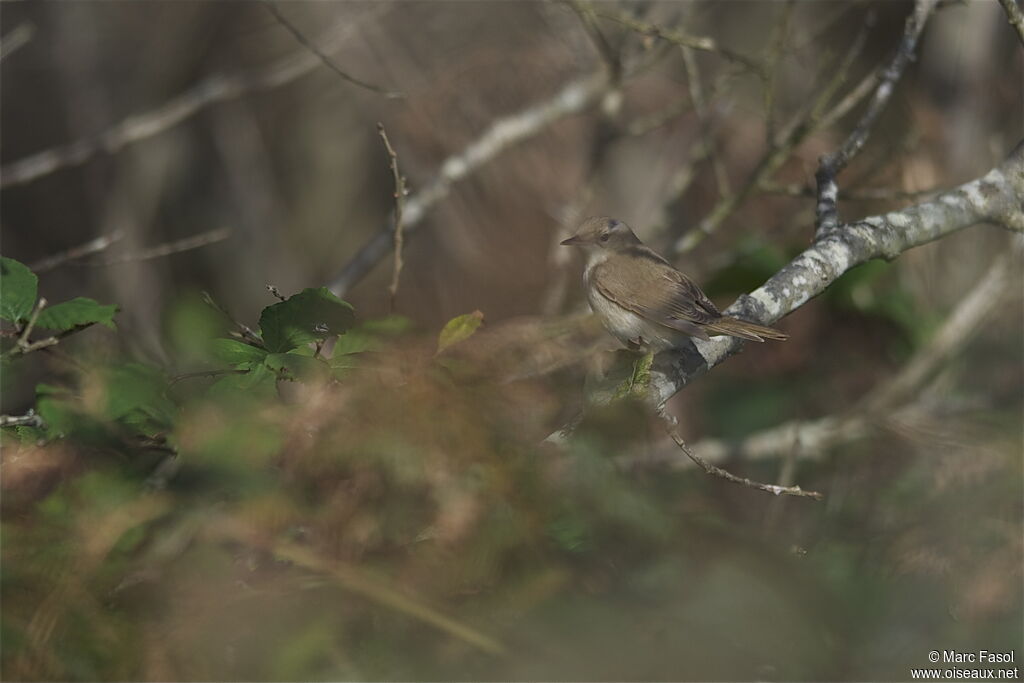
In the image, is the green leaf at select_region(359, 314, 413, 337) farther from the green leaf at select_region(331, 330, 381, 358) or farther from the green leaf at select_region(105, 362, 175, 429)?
the green leaf at select_region(105, 362, 175, 429)

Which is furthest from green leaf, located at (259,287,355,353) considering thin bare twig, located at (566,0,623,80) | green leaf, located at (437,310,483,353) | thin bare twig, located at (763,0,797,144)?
thin bare twig, located at (763,0,797,144)

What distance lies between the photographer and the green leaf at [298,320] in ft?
5.60

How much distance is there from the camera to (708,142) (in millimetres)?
4312

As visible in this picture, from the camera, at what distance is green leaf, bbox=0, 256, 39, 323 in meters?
1.67

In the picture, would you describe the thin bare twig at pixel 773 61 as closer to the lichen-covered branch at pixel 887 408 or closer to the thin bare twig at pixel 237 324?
the lichen-covered branch at pixel 887 408

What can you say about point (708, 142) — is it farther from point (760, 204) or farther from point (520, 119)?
point (760, 204)

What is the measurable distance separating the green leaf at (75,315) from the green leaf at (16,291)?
4 centimetres

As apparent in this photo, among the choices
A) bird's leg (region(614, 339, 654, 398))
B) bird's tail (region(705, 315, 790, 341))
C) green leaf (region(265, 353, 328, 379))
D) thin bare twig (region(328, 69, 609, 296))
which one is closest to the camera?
green leaf (region(265, 353, 328, 379))

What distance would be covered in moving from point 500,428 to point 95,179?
26.5 ft

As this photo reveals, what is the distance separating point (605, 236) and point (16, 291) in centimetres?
213

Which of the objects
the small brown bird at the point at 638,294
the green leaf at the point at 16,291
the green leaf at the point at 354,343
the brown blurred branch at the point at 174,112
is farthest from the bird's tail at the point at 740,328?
the brown blurred branch at the point at 174,112

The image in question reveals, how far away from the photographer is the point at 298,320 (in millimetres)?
1716

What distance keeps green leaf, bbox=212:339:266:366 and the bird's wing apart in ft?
4.23

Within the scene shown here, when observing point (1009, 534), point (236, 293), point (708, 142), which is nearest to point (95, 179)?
point (236, 293)
